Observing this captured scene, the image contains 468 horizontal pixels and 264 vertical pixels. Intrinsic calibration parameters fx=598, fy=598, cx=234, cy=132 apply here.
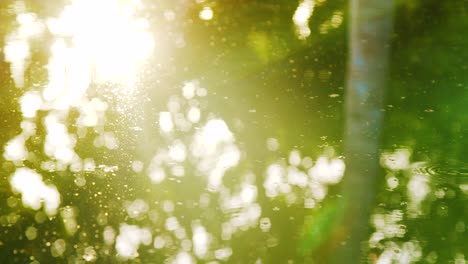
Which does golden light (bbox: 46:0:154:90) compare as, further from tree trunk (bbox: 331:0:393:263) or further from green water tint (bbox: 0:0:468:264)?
tree trunk (bbox: 331:0:393:263)

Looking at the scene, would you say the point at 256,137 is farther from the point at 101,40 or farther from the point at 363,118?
the point at 101,40


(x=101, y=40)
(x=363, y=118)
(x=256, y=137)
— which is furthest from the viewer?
(x=101, y=40)

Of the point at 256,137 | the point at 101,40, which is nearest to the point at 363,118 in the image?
the point at 256,137

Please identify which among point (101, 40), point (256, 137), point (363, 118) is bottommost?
point (363, 118)

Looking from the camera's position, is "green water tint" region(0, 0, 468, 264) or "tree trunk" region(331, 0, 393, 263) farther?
"green water tint" region(0, 0, 468, 264)

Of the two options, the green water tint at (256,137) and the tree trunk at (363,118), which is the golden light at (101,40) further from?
the tree trunk at (363,118)

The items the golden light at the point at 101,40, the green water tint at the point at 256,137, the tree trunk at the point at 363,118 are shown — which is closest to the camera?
the tree trunk at the point at 363,118

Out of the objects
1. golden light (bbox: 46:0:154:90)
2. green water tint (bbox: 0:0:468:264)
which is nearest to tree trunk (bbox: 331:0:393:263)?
green water tint (bbox: 0:0:468:264)

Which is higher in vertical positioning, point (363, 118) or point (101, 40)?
point (101, 40)

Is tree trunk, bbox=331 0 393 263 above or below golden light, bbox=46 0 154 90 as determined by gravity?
below

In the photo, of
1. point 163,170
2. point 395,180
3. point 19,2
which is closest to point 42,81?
point 163,170

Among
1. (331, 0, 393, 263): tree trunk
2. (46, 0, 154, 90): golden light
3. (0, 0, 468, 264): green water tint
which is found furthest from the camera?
(46, 0, 154, 90): golden light

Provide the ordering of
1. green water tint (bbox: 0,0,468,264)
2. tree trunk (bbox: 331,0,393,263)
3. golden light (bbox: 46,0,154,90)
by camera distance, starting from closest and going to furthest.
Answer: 1. tree trunk (bbox: 331,0,393,263)
2. green water tint (bbox: 0,0,468,264)
3. golden light (bbox: 46,0,154,90)

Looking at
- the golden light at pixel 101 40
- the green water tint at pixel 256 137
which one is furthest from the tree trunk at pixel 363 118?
the golden light at pixel 101 40
